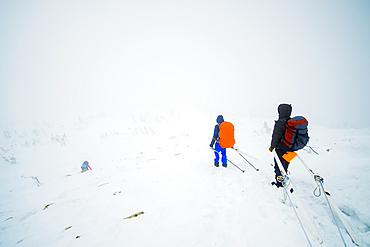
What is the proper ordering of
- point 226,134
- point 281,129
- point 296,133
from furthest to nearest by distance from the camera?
point 226,134 → point 281,129 → point 296,133

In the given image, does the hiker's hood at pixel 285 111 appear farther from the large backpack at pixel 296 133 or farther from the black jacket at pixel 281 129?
the large backpack at pixel 296 133

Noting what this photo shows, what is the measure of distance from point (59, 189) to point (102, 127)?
13310mm

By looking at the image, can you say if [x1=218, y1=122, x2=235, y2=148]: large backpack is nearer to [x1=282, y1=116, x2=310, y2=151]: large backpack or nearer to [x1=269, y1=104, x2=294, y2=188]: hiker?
[x1=269, y1=104, x2=294, y2=188]: hiker

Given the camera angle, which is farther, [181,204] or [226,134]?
[226,134]

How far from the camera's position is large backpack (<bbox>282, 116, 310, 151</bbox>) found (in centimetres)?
387

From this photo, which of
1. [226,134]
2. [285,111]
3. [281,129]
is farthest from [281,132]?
[226,134]

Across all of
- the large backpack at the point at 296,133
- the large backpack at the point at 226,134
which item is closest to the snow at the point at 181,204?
the large backpack at the point at 226,134

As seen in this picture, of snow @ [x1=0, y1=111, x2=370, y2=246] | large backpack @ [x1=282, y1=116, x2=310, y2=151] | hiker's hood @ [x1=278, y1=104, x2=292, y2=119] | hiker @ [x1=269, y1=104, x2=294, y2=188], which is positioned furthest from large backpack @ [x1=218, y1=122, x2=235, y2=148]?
large backpack @ [x1=282, y1=116, x2=310, y2=151]

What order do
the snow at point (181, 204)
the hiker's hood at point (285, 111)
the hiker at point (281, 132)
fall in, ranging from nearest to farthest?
1. the snow at point (181, 204)
2. the hiker at point (281, 132)
3. the hiker's hood at point (285, 111)

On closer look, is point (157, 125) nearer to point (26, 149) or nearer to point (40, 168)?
point (40, 168)

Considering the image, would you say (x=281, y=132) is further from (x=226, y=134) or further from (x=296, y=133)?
(x=226, y=134)

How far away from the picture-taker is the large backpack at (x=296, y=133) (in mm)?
3865

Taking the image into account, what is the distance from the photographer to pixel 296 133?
155 inches

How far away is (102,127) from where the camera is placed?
17938 millimetres
